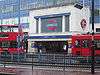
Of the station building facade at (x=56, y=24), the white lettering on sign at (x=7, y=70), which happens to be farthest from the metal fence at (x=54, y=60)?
the station building facade at (x=56, y=24)

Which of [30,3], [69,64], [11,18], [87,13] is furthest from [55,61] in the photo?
[11,18]

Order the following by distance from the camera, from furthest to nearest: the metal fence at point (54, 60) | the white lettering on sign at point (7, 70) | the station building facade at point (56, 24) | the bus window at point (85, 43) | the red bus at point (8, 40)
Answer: the station building facade at point (56, 24) < the red bus at point (8, 40) < the bus window at point (85, 43) < the white lettering on sign at point (7, 70) < the metal fence at point (54, 60)

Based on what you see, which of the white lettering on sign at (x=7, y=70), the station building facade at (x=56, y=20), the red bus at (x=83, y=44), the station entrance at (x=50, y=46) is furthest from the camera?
the station building facade at (x=56, y=20)

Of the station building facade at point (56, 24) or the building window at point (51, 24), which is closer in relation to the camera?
the station building facade at point (56, 24)

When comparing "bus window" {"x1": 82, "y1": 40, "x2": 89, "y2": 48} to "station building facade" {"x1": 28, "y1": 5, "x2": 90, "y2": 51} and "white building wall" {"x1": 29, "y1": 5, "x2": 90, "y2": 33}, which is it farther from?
"white building wall" {"x1": 29, "y1": 5, "x2": 90, "y2": 33}

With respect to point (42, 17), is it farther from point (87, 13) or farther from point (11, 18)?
point (11, 18)

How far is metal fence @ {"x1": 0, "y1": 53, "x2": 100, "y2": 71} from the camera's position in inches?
1012

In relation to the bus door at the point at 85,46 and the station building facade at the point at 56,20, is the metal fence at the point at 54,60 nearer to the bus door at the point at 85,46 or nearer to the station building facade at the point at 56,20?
the bus door at the point at 85,46

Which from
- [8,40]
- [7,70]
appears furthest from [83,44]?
[7,70]

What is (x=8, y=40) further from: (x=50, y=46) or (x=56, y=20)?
(x=56, y=20)

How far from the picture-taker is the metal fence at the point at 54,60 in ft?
84.3

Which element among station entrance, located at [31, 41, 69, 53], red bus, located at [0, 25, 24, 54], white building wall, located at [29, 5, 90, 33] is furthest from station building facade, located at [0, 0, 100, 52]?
red bus, located at [0, 25, 24, 54]

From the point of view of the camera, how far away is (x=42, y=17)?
67188 mm

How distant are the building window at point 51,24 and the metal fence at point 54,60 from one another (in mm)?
31649
